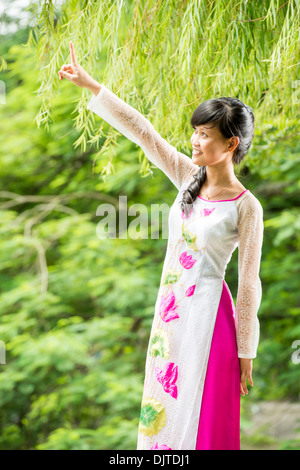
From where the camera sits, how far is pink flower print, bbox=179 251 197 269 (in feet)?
3.84

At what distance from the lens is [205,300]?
3.79 ft

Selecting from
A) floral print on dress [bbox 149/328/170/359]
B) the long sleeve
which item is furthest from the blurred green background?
floral print on dress [bbox 149/328/170/359]

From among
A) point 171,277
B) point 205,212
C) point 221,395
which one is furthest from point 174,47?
point 221,395

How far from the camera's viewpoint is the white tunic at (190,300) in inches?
44.9

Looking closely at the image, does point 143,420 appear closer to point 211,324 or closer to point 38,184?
point 211,324

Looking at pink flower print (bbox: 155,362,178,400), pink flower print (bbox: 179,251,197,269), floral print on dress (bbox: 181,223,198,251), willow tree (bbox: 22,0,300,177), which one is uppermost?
willow tree (bbox: 22,0,300,177)

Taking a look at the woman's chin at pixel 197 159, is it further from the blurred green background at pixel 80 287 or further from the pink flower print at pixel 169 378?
the blurred green background at pixel 80 287

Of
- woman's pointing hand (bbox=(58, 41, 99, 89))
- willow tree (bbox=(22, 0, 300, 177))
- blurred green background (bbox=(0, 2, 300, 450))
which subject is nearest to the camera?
woman's pointing hand (bbox=(58, 41, 99, 89))

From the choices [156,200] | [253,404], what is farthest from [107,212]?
[253,404]

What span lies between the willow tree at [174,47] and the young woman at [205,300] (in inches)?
6.6

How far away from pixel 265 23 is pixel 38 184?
2566 millimetres

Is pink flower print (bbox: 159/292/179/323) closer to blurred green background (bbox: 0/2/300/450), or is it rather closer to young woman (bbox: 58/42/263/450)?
young woman (bbox: 58/42/263/450)

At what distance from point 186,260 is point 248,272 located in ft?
0.42

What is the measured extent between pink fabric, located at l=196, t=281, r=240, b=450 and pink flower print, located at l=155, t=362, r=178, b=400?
0.20ft
